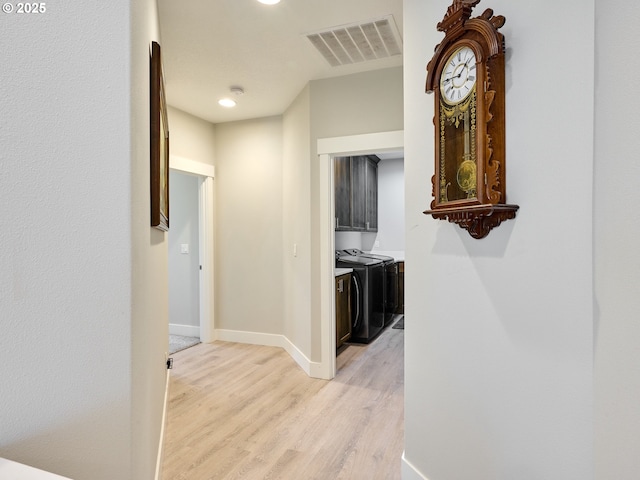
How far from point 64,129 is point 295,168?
9.82ft

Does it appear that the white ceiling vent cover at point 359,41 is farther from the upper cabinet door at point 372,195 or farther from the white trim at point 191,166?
the upper cabinet door at point 372,195

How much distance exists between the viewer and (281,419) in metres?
2.66

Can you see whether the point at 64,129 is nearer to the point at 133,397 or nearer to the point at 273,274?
the point at 133,397

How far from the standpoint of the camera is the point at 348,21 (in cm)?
249

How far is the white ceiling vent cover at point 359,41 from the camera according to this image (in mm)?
2559

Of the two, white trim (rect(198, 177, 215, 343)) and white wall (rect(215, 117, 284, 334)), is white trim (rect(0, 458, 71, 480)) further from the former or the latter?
white trim (rect(198, 177, 215, 343))

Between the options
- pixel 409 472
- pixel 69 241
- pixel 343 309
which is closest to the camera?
pixel 69 241

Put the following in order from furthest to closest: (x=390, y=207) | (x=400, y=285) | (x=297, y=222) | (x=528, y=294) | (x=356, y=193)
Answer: (x=390, y=207)
(x=400, y=285)
(x=356, y=193)
(x=297, y=222)
(x=528, y=294)

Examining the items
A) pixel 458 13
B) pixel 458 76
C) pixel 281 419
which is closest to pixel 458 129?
pixel 458 76

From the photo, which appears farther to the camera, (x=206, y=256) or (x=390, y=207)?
(x=390, y=207)

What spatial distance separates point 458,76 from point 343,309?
10.1 ft

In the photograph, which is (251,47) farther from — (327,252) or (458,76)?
(458,76)

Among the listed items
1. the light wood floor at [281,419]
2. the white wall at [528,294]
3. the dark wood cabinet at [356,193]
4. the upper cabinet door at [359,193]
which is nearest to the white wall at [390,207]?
the dark wood cabinet at [356,193]

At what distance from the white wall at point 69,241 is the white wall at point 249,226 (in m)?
3.32
